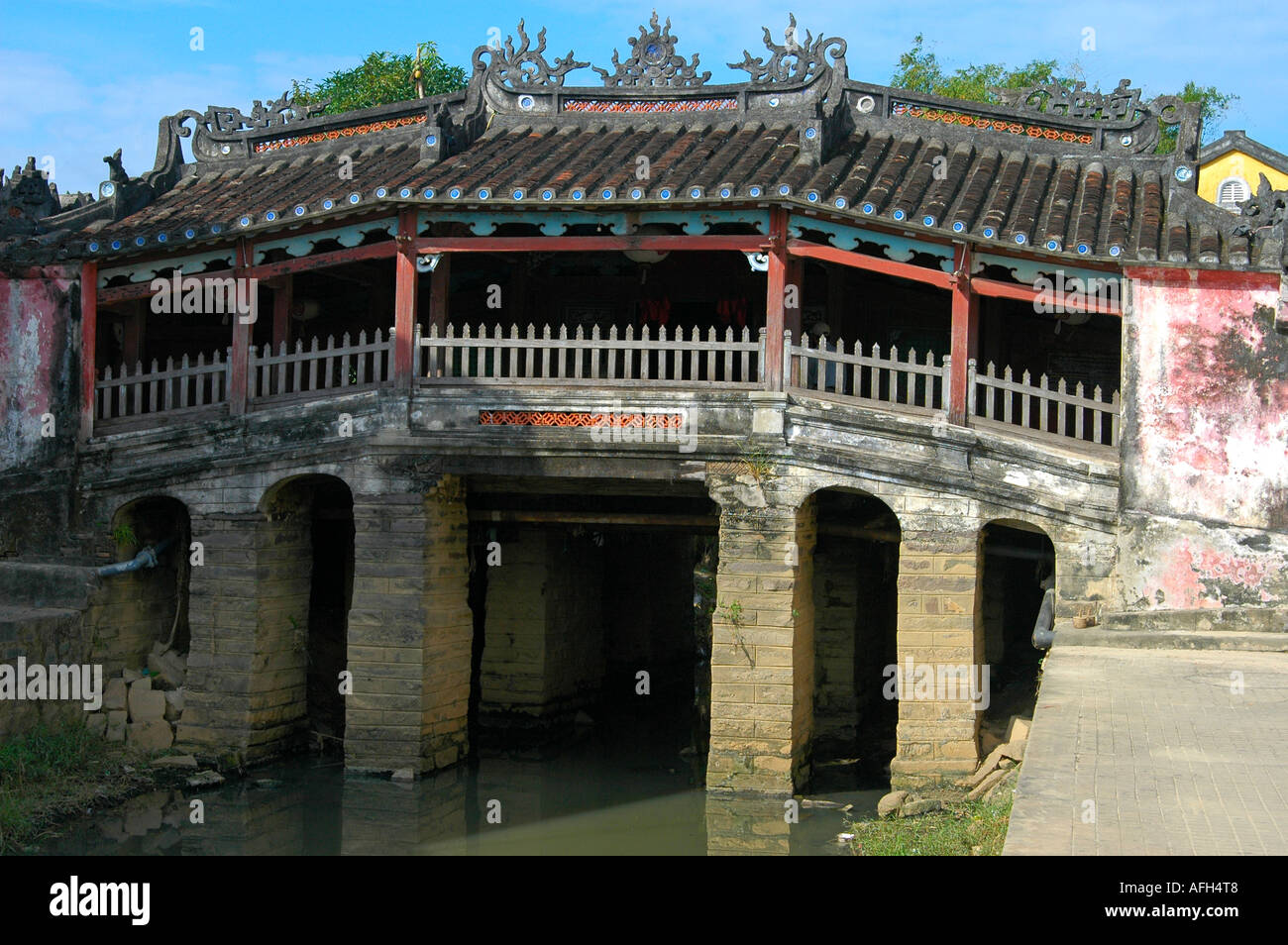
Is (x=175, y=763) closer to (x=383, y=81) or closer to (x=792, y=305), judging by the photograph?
(x=792, y=305)

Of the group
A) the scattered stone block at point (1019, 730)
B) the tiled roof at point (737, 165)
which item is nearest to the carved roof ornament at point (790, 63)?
the tiled roof at point (737, 165)

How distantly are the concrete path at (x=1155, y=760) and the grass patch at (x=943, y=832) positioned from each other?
115 centimetres

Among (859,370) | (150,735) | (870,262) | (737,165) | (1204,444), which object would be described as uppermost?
(737,165)

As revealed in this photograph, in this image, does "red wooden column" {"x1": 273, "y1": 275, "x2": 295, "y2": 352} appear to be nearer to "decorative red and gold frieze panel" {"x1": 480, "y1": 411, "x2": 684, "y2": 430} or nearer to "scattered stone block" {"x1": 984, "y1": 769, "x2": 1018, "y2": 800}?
"decorative red and gold frieze panel" {"x1": 480, "y1": 411, "x2": 684, "y2": 430}

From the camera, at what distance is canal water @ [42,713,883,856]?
1258 cm

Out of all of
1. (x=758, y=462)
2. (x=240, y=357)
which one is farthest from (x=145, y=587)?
(x=758, y=462)

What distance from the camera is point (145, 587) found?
15.8 m

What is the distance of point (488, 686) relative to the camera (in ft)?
56.5

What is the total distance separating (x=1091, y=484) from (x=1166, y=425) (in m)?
0.81

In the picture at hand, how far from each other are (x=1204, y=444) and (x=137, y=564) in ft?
36.0

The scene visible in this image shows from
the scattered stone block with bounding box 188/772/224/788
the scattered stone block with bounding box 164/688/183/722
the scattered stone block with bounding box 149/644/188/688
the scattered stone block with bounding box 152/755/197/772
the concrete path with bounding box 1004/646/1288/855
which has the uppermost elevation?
the concrete path with bounding box 1004/646/1288/855

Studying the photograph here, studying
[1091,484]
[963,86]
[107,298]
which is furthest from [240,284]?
[963,86]

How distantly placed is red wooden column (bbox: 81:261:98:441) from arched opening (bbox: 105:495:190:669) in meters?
1.08

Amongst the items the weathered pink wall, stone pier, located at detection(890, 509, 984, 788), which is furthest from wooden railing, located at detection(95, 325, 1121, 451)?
stone pier, located at detection(890, 509, 984, 788)
